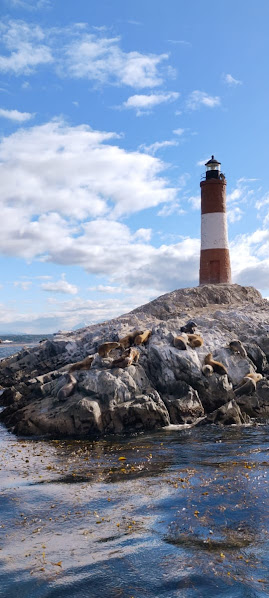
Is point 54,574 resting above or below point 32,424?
below

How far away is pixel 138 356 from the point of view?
26.4 metres

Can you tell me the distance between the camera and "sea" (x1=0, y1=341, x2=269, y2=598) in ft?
31.1

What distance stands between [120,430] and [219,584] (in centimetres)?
1288

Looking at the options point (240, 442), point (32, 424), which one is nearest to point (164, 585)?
point (240, 442)

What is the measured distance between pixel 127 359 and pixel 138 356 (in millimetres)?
1257

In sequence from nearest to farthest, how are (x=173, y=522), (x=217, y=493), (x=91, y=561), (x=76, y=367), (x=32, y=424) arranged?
(x=91, y=561)
(x=173, y=522)
(x=217, y=493)
(x=32, y=424)
(x=76, y=367)

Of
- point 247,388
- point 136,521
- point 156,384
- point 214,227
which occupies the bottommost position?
point 136,521

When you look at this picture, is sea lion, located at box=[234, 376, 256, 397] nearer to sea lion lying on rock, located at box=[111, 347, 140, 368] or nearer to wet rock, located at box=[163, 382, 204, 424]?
wet rock, located at box=[163, 382, 204, 424]

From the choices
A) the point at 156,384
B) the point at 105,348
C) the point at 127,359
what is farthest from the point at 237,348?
the point at 105,348

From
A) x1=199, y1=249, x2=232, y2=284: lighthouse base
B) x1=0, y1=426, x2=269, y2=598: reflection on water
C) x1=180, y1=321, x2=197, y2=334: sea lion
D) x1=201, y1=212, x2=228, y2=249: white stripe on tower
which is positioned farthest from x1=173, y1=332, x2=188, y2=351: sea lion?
x1=201, y1=212, x2=228, y2=249: white stripe on tower

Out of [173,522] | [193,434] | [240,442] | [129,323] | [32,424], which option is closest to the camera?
[173,522]

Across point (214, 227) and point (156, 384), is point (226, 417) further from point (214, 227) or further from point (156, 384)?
point (214, 227)

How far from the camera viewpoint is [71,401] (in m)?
22.9

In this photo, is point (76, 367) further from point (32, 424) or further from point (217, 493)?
point (217, 493)
